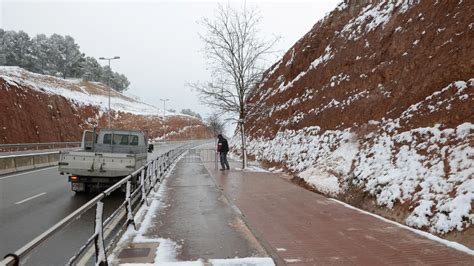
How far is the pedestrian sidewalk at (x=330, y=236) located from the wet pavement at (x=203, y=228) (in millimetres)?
318

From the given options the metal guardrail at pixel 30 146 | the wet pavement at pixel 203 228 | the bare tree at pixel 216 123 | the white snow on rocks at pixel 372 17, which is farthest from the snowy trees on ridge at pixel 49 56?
the wet pavement at pixel 203 228

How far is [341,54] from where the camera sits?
20.2 metres

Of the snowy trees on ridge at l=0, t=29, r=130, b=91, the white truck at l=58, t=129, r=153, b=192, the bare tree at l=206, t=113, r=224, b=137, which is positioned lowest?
the white truck at l=58, t=129, r=153, b=192

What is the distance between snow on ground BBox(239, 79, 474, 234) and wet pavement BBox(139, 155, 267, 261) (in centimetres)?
325

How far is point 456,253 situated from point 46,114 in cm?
5691

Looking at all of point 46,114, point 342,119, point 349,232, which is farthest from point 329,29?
point 46,114

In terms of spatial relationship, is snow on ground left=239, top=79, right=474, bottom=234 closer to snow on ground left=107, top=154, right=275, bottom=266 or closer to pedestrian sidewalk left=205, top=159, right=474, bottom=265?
pedestrian sidewalk left=205, top=159, right=474, bottom=265

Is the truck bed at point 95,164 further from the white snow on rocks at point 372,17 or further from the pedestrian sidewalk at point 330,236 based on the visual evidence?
the white snow on rocks at point 372,17

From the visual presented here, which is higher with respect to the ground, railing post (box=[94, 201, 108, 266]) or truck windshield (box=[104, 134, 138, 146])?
truck windshield (box=[104, 134, 138, 146])

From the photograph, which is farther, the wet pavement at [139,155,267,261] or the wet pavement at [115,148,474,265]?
the wet pavement at [139,155,267,261]

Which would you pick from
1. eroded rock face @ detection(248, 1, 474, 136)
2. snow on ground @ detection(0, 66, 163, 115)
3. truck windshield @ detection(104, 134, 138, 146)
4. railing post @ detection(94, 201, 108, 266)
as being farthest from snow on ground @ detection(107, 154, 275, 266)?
snow on ground @ detection(0, 66, 163, 115)

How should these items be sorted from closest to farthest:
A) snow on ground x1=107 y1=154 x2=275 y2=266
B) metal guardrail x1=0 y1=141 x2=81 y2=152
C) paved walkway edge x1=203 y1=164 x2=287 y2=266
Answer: snow on ground x1=107 y1=154 x2=275 y2=266 → paved walkway edge x1=203 y1=164 x2=287 y2=266 → metal guardrail x1=0 y1=141 x2=81 y2=152

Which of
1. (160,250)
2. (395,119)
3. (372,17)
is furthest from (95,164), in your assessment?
(372,17)

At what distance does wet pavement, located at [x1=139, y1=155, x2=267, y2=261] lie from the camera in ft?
20.1
